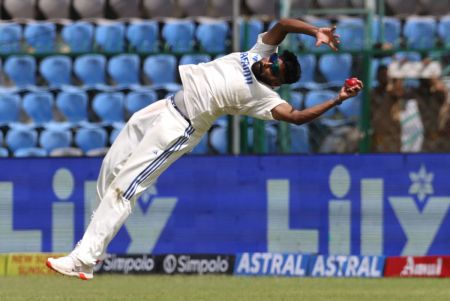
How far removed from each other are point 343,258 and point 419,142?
161 cm

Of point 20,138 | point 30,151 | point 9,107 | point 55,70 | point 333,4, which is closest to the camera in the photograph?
point 30,151

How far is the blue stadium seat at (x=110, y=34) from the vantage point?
1532 centimetres

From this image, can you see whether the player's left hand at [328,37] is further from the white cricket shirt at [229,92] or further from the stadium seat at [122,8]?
the stadium seat at [122,8]

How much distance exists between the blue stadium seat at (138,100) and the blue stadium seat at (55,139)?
2.45ft

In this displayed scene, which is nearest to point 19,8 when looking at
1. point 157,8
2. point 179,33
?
point 157,8

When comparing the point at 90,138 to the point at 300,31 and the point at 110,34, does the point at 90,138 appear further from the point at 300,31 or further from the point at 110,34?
the point at 300,31

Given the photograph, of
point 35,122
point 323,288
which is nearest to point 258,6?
point 35,122

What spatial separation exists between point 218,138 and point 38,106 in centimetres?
257

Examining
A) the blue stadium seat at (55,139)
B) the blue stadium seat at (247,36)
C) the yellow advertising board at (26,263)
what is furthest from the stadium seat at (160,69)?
the yellow advertising board at (26,263)

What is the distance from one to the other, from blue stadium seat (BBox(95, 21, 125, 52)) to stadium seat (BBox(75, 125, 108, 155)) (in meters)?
2.26

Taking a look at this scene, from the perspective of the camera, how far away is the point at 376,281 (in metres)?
10.2

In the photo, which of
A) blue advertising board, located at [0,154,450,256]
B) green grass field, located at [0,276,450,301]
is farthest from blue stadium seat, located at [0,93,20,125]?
green grass field, located at [0,276,450,301]

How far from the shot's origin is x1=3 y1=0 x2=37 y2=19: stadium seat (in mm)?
16438

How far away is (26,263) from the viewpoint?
11180 mm
